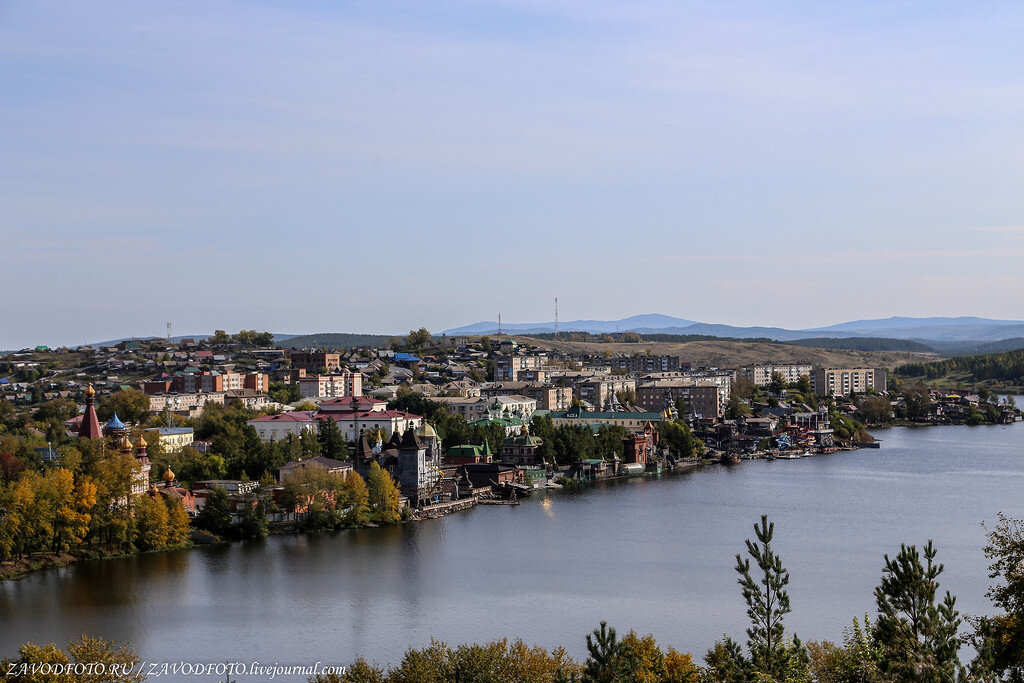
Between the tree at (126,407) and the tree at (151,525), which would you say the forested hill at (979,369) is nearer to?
the tree at (126,407)

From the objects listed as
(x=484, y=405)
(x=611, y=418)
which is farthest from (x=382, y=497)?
(x=484, y=405)

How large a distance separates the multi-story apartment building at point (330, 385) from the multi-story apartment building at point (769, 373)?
2288 centimetres

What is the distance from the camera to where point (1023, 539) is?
8.50m

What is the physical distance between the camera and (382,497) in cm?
2206

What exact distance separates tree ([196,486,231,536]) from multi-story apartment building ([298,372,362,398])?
923 inches

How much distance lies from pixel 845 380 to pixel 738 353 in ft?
91.1

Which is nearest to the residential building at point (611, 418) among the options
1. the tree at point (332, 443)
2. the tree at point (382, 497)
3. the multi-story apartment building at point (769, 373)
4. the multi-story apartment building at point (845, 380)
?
the tree at point (332, 443)

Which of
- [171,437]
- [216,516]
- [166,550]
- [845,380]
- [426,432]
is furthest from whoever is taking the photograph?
[845,380]

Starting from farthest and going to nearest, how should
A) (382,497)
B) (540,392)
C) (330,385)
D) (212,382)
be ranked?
(540,392) → (330,385) → (212,382) → (382,497)

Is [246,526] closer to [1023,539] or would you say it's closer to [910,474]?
[1023,539]

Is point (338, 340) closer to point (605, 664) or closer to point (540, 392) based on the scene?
point (540, 392)

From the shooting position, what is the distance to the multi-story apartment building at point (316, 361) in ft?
165

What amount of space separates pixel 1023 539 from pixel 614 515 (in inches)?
569

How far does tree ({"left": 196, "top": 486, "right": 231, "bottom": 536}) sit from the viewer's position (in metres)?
19.6
